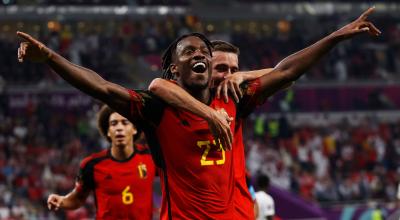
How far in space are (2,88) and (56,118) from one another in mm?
2367

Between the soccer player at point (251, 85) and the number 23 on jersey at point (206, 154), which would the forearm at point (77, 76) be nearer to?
the soccer player at point (251, 85)

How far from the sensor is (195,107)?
5047 millimetres

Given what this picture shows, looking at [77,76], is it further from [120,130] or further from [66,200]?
[120,130]

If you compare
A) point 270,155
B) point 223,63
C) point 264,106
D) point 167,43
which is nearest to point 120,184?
point 223,63

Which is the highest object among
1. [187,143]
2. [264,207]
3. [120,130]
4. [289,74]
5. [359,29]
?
[359,29]

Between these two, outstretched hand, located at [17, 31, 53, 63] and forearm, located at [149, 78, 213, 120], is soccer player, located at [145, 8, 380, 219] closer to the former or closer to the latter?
forearm, located at [149, 78, 213, 120]

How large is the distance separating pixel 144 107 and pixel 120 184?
10.7 ft

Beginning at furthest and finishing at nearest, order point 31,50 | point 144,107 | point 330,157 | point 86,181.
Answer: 1. point 330,157
2. point 86,181
3. point 144,107
4. point 31,50

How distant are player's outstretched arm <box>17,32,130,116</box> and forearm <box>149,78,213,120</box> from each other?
230 millimetres

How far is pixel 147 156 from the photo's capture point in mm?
8727

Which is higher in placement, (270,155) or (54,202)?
(270,155)

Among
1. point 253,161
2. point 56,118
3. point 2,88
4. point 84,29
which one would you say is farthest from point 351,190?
point 84,29

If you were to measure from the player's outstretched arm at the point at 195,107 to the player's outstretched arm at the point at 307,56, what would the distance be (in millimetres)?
383

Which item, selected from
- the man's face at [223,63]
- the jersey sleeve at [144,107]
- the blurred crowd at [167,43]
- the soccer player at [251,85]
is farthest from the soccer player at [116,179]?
the blurred crowd at [167,43]
